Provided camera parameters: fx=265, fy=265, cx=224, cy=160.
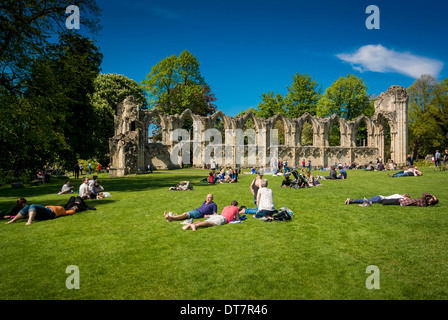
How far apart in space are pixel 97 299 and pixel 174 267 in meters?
1.22

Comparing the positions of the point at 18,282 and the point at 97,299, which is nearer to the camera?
the point at 97,299

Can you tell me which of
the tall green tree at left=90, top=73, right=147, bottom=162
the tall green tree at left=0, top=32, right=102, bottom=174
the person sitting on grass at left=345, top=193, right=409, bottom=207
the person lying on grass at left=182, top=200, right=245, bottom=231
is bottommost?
the person lying on grass at left=182, top=200, right=245, bottom=231

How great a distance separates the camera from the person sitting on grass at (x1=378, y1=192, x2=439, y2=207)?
27.7ft

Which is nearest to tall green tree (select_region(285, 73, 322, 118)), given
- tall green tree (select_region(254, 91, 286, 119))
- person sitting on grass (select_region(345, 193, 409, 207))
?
tall green tree (select_region(254, 91, 286, 119))

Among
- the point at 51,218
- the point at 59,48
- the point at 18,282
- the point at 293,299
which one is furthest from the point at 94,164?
the point at 293,299

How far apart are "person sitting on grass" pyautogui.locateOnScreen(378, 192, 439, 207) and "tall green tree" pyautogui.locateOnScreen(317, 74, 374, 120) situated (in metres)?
43.8

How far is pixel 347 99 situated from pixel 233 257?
5184 centimetres

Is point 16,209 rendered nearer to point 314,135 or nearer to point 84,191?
point 84,191

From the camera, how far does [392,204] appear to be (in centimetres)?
884

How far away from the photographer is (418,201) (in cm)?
854

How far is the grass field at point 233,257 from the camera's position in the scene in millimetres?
3520

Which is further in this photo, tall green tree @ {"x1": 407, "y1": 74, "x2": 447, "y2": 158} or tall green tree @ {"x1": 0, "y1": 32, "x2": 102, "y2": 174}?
tall green tree @ {"x1": 407, "y1": 74, "x2": 447, "y2": 158}

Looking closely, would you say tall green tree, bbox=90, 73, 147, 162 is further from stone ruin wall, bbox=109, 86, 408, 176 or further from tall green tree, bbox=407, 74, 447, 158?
tall green tree, bbox=407, 74, 447, 158
